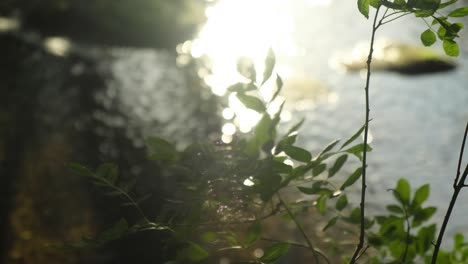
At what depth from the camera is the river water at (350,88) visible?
553 cm

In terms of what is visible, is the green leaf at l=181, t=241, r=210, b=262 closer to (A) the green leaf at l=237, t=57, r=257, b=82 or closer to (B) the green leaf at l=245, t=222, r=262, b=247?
(B) the green leaf at l=245, t=222, r=262, b=247

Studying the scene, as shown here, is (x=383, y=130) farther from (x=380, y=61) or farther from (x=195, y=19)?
(x=195, y=19)

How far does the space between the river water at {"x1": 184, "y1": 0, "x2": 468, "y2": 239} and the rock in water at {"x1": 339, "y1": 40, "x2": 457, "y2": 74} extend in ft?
0.53

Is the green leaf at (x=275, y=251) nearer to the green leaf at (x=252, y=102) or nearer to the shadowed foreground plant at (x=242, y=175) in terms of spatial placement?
the shadowed foreground plant at (x=242, y=175)

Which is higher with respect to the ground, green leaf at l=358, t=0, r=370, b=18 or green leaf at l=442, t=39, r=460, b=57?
green leaf at l=358, t=0, r=370, b=18

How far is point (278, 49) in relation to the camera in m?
8.60

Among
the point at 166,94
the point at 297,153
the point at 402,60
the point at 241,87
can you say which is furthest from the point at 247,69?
the point at 402,60

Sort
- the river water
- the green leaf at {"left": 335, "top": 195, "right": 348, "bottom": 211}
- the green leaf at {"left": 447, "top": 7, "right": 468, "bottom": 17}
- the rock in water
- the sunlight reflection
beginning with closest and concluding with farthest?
the green leaf at {"left": 447, "top": 7, "right": 468, "bottom": 17} → the green leaf at {"left": 335, "top": 195, "right": 348, "bottom": 211} → the river water → the rock in water → the sunlight reflection

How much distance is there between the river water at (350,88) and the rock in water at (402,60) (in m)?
0.16

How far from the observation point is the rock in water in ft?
26.0

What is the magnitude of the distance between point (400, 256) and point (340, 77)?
6712 millimetres

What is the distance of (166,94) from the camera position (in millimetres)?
7195

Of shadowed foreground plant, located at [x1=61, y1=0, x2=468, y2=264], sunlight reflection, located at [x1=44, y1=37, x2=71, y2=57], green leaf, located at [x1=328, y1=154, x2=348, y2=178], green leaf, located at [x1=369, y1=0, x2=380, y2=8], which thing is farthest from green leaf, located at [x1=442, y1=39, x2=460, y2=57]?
sunlight reflection, located at [x1=44, y1=37, x2=71, y2=57]

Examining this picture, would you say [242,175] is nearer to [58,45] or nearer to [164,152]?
[164,152]
